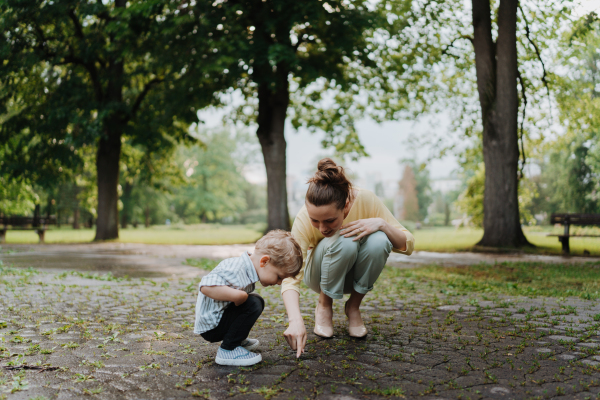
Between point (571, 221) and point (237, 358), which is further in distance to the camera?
point (571, 221)

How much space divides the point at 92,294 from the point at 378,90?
13.8 meters

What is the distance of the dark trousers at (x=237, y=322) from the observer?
2791 mm

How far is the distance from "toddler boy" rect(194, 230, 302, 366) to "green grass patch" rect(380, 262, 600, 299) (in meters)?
3.63

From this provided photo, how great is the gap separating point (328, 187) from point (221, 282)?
87cm

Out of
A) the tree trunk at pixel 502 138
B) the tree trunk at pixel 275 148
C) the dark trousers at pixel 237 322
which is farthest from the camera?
the tree trunk at pixel 275 148

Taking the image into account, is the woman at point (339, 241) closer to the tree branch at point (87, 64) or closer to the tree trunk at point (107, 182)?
the tree trunk at point (107, 182)

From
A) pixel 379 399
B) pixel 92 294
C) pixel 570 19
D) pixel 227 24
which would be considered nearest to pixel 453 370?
pixel 379 399

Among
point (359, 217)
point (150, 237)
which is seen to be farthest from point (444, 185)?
point (359, 217)

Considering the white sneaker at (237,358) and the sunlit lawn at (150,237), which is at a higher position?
the white sneaker at (237,358)

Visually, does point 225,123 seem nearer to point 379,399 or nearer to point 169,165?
point 169,165

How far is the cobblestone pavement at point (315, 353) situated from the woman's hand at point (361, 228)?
0.77 metres

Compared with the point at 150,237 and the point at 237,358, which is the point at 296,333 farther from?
the point at 150,237

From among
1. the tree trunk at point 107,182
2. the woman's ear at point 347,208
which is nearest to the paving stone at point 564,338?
the woman's ear at point 347,208

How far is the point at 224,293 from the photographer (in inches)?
103
